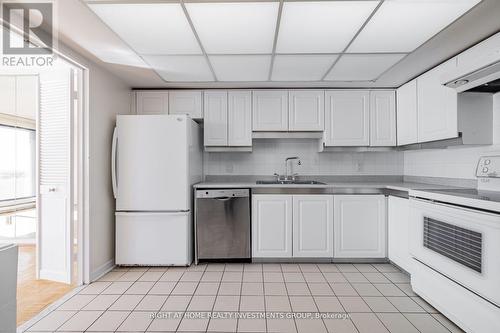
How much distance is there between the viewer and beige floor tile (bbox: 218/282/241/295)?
2.57 meters

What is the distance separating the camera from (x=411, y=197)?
2570mm

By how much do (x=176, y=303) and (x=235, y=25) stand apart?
91.7 inches

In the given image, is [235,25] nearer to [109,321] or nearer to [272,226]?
[272,226]

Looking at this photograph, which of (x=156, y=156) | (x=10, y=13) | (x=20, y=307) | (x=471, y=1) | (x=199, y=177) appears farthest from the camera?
(x=199, y=177)

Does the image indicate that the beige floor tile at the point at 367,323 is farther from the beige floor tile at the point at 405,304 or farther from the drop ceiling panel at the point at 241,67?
the drop ceiling panel at the point at 241,67

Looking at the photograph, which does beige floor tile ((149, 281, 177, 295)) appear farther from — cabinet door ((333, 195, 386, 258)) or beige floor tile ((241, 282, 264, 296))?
cabinet door ((333, 195, 386, 258))

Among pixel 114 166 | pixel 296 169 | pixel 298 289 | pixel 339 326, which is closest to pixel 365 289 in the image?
pixel 298 289

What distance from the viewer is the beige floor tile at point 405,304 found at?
2.26m

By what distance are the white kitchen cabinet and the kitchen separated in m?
0.02

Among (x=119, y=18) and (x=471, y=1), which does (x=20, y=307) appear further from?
(x=471, y=1)

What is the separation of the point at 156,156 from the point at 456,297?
3000 mm

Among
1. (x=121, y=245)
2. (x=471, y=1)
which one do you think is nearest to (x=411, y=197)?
(x=471, y=1)

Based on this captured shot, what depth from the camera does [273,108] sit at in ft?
12.1

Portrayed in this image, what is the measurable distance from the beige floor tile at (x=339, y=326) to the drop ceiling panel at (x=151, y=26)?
2.47m
